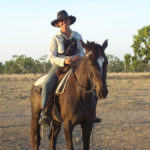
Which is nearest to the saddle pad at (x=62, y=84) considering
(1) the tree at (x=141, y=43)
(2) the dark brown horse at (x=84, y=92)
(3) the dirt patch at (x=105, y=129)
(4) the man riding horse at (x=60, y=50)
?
(2) the dark brown horse at (x=84, y=92)

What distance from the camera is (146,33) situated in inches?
1479

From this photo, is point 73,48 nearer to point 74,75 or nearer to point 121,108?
point 74,75

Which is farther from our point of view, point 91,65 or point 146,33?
point 146,33

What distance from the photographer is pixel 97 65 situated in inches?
139

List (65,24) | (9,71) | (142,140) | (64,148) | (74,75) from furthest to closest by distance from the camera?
1. (9,71)
2. (142,140)
3. (64,148)
4. (65,24)
5. (74,75)

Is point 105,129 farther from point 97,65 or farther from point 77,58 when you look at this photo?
point 97,65

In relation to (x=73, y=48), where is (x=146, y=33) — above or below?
above

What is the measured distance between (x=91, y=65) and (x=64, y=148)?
3136mm

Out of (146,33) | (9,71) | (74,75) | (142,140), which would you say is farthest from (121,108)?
(9,71)

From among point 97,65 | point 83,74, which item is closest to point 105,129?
point 83,74

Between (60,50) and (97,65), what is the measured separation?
57.2 inches

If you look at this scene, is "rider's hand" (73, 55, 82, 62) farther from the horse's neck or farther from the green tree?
the green tree

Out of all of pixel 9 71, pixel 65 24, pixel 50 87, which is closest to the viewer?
pixel 50 87

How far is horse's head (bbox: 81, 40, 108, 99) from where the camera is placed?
341cm
